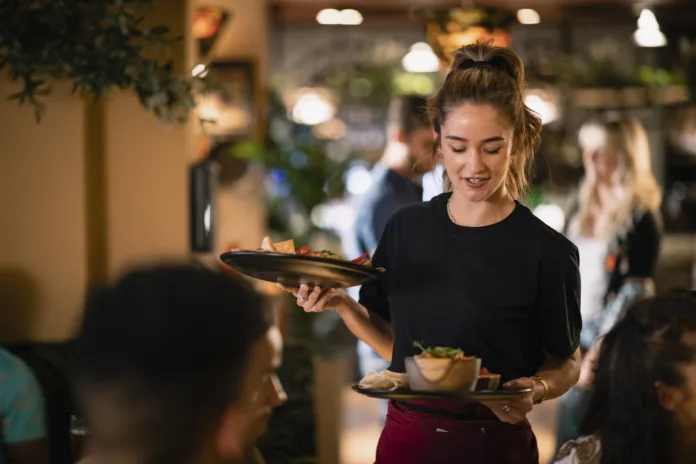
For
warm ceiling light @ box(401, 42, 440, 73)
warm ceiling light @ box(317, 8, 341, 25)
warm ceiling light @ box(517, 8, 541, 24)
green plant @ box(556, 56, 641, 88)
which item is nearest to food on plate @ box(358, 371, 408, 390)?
warm ceiling light @ box(517, 8, 541, 24)

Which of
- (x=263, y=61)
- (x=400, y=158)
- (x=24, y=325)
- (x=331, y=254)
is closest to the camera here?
(x=331, y=254)

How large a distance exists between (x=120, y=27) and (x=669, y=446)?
232 cm

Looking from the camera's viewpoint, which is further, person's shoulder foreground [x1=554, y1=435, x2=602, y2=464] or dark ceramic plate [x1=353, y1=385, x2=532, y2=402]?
person's shoulder foreground [x1=554, y1=435, x2=602, y2=464]

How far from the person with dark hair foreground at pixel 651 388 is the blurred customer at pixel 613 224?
2.09 meters

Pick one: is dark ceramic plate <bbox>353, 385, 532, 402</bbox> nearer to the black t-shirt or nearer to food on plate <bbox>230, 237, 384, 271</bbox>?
the black t-shirt

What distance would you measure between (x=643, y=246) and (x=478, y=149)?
2396mm

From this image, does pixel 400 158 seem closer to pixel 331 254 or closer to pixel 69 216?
pixel 69 216

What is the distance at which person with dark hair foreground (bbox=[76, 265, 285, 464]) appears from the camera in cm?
111

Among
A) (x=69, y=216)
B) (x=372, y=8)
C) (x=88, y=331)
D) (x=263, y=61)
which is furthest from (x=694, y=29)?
(x=88, y=331)

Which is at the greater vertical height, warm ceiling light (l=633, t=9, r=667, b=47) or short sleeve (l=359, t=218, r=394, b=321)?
warm ceiling light (l=633, t=9, r=667, b=47)

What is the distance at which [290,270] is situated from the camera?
2.20 meters

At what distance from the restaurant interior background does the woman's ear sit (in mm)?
729

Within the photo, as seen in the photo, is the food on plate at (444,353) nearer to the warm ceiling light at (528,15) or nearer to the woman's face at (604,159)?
the woman's face at (604,159)

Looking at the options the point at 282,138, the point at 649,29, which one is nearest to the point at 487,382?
the point at 649,29
